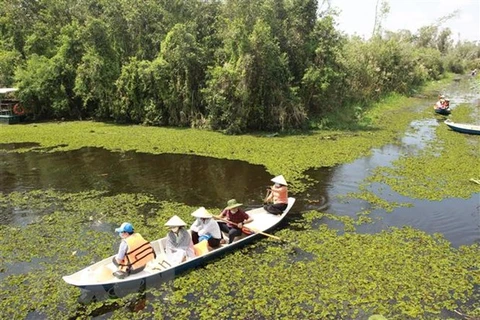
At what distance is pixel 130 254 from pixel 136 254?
0.13 metres

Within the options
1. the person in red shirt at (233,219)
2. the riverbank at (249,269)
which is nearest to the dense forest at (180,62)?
A: the riverbank at (249,269)

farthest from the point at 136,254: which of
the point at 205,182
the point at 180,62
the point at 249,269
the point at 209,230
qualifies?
the point at 180,62

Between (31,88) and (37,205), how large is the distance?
15.5m

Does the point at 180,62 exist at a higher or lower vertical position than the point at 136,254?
higher

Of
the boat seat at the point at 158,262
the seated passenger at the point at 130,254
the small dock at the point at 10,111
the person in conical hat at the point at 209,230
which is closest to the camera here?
the seated passenger at the point at 130,254

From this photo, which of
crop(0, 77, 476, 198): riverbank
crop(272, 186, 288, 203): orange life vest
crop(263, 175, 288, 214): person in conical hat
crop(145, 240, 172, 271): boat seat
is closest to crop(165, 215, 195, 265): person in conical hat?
crop(145, 240, 172, 271): boat seat

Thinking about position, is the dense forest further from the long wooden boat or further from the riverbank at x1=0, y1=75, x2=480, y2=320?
the long wooden boat

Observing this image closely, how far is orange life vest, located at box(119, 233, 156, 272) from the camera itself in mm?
7691

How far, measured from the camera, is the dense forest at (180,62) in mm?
20484

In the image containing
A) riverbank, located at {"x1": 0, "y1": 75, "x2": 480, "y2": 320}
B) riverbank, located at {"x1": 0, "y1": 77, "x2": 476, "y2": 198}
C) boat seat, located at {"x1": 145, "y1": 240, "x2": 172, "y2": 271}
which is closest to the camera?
riverbank, located at {"x1": 0, "y1": 75, "x2": 480, "y2": 320}

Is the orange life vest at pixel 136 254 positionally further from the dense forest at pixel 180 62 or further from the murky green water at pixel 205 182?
the dense forest at pixel 180 62

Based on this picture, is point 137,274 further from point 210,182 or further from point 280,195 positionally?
point 210,182

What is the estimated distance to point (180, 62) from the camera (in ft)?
70.2

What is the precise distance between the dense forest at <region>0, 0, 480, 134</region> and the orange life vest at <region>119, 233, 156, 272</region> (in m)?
13.2
